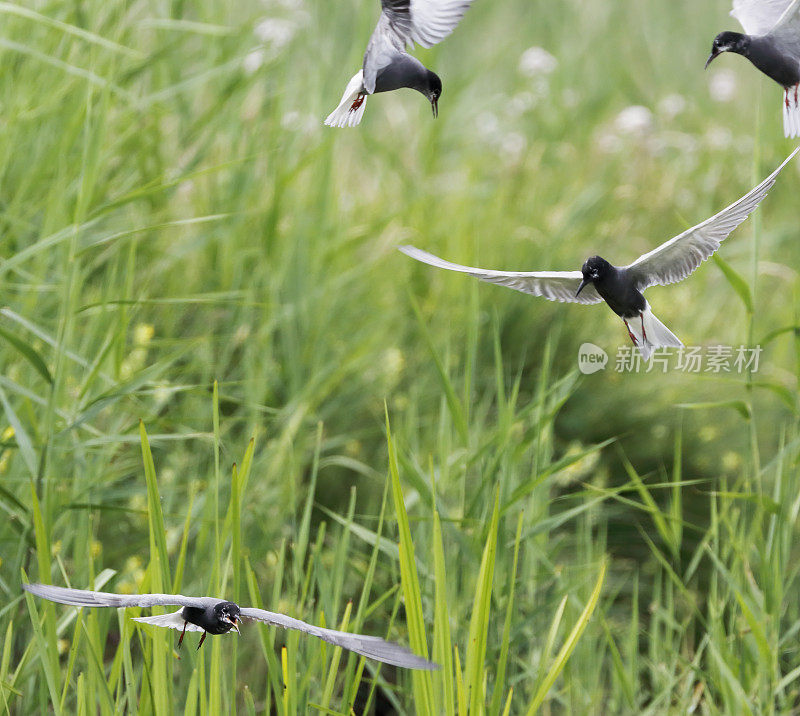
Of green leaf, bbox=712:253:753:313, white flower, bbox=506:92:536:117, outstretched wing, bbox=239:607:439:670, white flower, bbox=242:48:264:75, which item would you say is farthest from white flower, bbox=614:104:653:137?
outstretched wing, bbox=239:607:439:670

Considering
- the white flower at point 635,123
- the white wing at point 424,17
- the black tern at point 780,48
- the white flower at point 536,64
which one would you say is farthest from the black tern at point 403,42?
the white flower at point 536,64

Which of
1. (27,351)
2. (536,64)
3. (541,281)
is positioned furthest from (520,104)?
(541,281)

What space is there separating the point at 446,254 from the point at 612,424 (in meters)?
0.55

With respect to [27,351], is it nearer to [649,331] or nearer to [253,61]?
[649,331]

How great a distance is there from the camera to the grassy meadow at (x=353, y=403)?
1.04 metres

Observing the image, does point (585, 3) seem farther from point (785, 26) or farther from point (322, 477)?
point (785, 26)

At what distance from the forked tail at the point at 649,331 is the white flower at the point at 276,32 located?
1917mm

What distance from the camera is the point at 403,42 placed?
1.26 ft

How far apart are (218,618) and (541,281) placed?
26 cm

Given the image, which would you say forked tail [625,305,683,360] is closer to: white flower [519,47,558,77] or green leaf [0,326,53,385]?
green leaf [0,326,53,385]

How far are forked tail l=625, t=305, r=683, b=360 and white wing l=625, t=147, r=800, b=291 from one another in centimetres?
2

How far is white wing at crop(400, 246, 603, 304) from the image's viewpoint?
1.42 ft

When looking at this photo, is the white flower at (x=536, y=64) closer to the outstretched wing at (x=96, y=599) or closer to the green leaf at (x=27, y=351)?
the green leaf at (x=27, y=351)

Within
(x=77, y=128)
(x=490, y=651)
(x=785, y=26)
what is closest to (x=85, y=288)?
(x=77, y=128)
